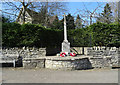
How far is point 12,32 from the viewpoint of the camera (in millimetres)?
9680

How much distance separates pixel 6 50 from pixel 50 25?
37.5ft

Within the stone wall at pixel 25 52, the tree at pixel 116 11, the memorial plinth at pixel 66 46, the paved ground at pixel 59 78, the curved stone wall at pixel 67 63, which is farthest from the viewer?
the tree at pixel 116 11

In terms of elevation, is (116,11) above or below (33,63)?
above

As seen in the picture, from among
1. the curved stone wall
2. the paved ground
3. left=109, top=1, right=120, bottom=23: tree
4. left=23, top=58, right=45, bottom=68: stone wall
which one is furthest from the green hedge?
left=109, top=1, right=120, bottom=23: tree

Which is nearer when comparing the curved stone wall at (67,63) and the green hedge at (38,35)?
the curved stone wall at (67,63)

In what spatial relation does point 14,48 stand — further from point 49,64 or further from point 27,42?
point 49,64

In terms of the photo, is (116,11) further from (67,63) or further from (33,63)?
(33,63)

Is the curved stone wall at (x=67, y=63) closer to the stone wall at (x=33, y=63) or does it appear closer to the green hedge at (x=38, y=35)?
the stone wall at (x=33, y=63)

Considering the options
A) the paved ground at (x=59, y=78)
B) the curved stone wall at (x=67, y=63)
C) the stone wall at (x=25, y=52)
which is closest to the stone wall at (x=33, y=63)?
the curved stone wall at (x=67, y=63)

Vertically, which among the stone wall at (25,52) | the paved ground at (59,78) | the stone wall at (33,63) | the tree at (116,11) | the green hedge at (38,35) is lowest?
the paved ground at (59,78)

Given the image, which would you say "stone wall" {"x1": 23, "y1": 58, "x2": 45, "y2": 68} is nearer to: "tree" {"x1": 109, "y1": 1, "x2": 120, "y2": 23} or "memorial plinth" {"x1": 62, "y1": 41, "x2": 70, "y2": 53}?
"memorial plinth" {"x1": 62, "y1": 41, "x2": 70, "y2": 53}

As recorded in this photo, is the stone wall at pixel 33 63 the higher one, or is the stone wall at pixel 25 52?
the stone wall at pixel 25 52

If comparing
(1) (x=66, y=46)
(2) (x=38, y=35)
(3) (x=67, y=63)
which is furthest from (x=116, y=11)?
(3) (x=67, y=63)

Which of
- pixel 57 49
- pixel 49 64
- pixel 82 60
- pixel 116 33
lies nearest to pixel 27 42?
pixel 49 64
